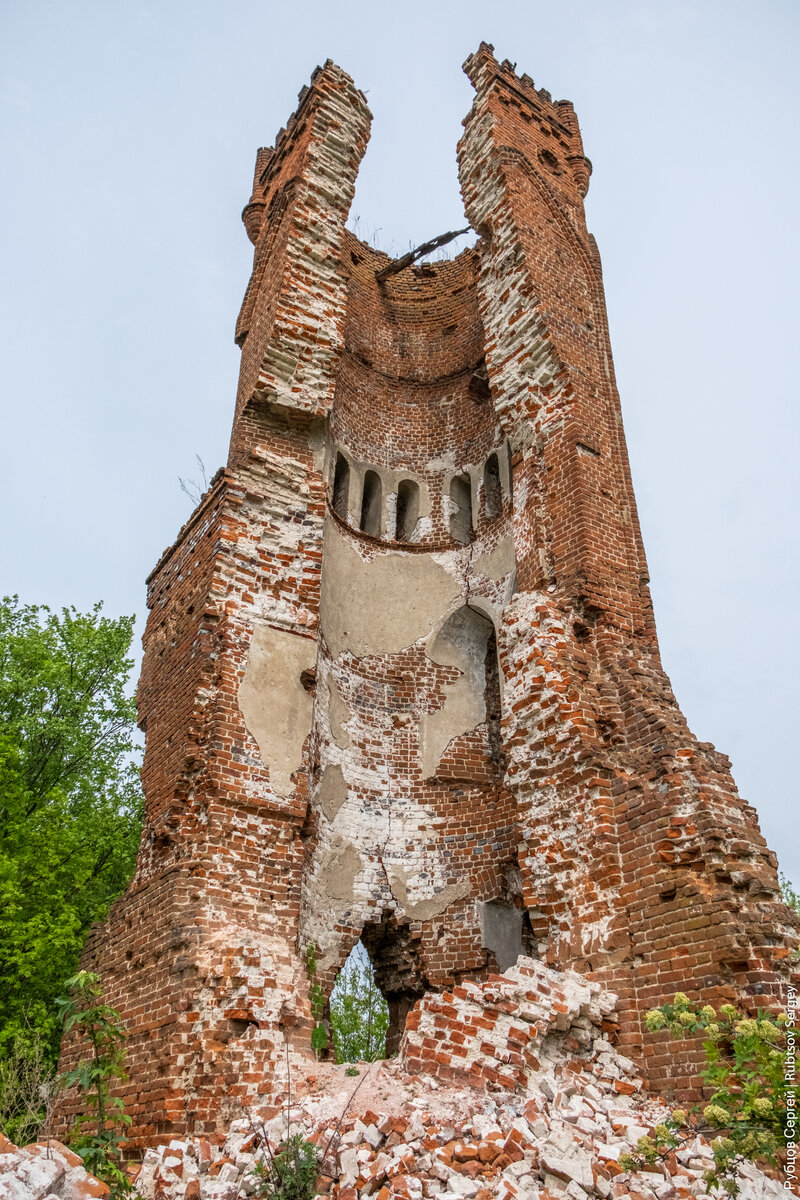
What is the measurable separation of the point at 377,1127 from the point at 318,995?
3.23m

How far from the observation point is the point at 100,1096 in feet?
17.9

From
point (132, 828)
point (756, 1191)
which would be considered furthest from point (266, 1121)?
point (132, 828)

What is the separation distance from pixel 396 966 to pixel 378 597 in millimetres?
4328

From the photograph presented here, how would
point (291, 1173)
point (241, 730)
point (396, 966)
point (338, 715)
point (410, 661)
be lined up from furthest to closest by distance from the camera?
point (410, 661) < point (338, 715) < point (396, 966) < point (241, 730) < point (291, 1173)

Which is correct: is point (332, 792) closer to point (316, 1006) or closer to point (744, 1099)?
point (316, 1006)

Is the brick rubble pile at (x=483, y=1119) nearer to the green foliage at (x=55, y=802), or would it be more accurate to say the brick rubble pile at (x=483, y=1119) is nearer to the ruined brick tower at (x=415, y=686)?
the ruined brick tower at (x=415, y=686)

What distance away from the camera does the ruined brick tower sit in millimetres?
6156

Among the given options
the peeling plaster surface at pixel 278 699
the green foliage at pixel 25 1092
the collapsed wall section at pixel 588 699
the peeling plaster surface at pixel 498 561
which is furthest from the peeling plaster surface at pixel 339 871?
the peeling plaster surface at pixel 498 561

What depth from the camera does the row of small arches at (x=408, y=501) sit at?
11.6 meters

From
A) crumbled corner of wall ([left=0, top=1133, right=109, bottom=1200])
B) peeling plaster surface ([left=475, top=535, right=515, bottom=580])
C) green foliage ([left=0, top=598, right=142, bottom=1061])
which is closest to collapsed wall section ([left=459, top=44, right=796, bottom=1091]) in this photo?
peeling plaster surface ([left=475, top=535, right=515, bottom=580])

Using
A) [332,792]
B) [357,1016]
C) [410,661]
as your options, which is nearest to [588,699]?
[332,792]

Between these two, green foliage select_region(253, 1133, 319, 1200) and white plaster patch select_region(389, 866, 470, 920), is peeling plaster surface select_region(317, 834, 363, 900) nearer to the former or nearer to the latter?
white plaster patch select_region(389, 866, 470, 920)

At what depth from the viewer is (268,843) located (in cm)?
727

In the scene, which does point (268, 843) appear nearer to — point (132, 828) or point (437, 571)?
point (437, 571)
